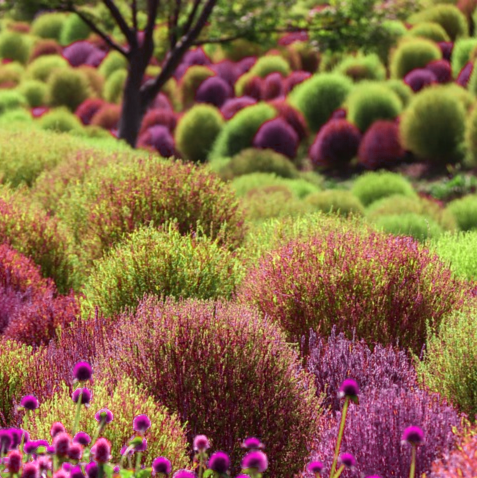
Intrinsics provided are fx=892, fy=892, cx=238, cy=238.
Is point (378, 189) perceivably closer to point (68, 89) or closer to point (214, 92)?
point (214, 92)

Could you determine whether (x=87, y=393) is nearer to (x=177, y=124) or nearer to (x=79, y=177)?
(x=79, y=177)

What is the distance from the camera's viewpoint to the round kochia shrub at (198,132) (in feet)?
60.9

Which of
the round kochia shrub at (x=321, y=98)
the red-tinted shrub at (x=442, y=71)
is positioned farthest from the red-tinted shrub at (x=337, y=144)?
the red-tinted shrub at (x=442, y=71)

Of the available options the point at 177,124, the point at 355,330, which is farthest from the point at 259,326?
the point at 177,124

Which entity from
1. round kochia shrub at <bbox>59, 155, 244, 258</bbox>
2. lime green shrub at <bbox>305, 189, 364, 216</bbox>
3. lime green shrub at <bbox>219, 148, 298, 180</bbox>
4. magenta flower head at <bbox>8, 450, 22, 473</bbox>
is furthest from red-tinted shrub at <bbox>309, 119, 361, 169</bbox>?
magenta flower head at <bbox>8, 450, 22, 473</bbox>

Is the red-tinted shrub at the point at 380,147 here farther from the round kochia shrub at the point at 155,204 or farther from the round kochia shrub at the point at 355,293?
the round kochia shrub at the point at 355,293

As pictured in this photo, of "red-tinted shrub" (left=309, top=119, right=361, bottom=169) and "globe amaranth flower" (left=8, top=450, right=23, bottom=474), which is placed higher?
"globe amaranth flower" (left=8, top=450, right=23, bottom=474)

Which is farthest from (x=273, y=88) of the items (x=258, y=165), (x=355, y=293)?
(x=355, y=293)

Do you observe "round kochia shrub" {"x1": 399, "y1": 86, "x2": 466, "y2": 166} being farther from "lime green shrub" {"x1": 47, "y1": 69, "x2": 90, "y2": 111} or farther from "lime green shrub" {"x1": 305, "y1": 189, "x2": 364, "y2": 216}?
"lime green shrub" {"x1": 47, "y1": 69, "x2": 90, "y2": 111}

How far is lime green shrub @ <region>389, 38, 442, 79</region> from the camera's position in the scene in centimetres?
1975

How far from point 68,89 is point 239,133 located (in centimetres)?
645

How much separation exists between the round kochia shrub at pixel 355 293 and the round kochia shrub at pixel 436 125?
404 inches

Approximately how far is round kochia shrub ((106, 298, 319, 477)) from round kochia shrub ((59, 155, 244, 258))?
7.92ft

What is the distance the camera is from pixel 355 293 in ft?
18.3
